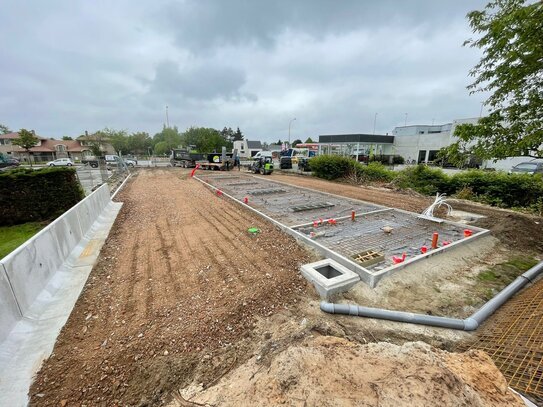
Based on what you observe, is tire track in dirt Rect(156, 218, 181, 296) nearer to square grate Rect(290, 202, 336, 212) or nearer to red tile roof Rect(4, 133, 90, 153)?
square grate Rect(290, 202, 336, 212)

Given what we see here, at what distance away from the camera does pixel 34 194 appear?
7.96m

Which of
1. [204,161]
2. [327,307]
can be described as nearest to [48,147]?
[204,161]

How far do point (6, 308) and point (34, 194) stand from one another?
6962 millimetres

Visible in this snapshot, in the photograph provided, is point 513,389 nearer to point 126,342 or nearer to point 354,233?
point 126,342

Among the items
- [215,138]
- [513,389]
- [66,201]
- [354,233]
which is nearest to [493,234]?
[354,233]

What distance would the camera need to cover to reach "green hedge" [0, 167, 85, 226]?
760 cm

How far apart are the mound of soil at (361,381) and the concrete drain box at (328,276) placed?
4.88ft

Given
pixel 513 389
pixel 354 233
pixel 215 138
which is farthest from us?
pixel 215 138

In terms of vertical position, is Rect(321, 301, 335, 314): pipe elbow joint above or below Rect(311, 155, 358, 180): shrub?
below

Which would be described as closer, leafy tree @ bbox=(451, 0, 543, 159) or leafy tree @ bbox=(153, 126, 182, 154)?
leafy tree @ bbox=(451, 0, 543, 159)

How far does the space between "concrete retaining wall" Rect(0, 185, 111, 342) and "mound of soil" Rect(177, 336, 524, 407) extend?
2.65 m

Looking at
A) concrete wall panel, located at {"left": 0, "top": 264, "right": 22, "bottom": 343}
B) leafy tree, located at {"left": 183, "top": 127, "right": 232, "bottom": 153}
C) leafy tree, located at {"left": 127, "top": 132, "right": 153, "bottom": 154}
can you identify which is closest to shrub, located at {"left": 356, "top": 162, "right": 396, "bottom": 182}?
concrete wall panel, located at {"left": 0, "top": 264, "right": 22, "bottom": 343}

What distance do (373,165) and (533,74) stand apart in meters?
12.9

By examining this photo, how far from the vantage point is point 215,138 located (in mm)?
58750
